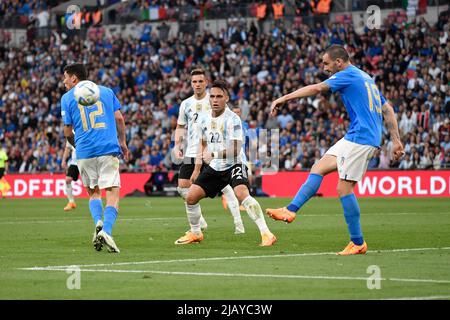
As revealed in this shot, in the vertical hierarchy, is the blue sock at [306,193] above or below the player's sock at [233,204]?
above

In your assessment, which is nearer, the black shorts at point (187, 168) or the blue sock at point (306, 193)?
the blue sock at point (306, 193)

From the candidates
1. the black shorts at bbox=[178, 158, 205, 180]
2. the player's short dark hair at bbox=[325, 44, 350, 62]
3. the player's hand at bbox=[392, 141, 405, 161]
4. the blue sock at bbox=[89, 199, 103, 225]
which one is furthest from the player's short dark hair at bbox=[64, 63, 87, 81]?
the player's hand at bbox=[392, 141, 405, 161]

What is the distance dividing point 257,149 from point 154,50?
1119 cm

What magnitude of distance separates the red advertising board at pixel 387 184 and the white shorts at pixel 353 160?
2116 cm

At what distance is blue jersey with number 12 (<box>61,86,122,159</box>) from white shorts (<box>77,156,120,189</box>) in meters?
0.08

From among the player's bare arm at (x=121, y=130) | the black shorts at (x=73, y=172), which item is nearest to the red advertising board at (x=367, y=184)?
the black shorts at (x=73, y=172)

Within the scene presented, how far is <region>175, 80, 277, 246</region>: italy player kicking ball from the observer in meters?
14.4

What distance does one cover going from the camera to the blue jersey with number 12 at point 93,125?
14.0 meters

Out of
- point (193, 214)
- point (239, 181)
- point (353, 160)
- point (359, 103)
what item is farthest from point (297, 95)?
point (193, 214)

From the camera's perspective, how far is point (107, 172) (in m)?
14.0

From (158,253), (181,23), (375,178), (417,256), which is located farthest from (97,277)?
(181,23)

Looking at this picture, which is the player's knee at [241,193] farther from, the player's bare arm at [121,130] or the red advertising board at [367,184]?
the red advertising board at [367,184]

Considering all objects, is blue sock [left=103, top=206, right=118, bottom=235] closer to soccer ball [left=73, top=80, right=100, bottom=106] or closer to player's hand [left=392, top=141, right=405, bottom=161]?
soccer ball [left=73, top=80, right=100, bottom=106]

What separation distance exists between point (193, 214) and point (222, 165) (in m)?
1.01
